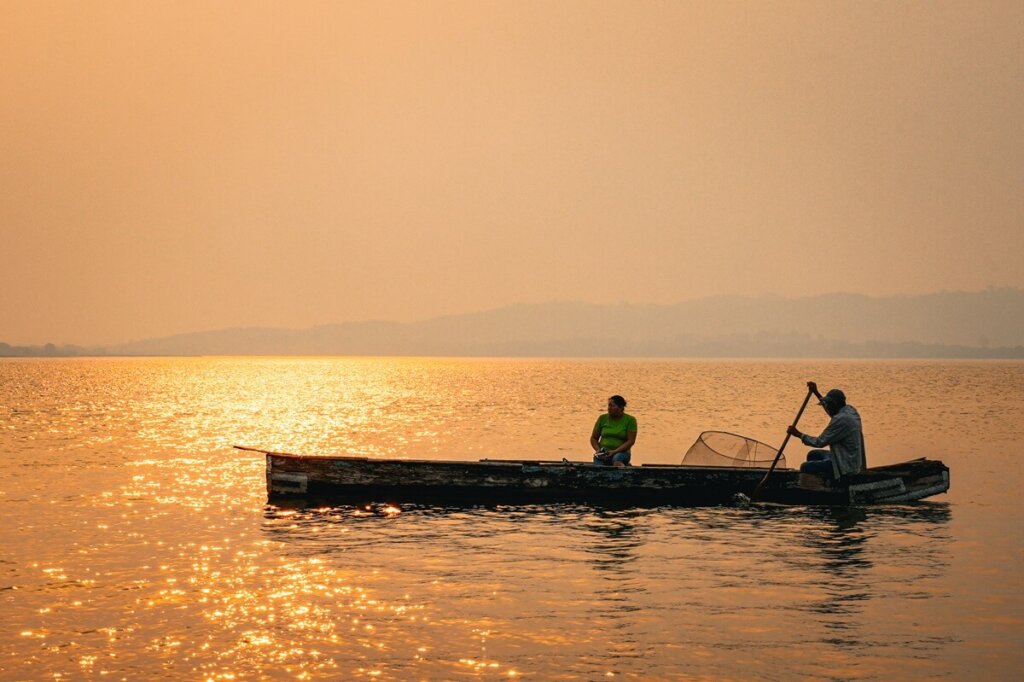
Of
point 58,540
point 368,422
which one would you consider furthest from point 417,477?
point 368,422

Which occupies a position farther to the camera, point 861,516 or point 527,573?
point 861,516

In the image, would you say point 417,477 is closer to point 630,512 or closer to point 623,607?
point 630,512

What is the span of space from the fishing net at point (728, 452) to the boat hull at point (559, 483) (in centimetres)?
81

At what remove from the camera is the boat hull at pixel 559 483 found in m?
22.2

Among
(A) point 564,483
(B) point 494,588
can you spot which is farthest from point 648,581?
(A) point 564,483

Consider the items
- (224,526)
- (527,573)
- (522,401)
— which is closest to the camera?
(527,573)

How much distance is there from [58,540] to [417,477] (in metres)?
7.16

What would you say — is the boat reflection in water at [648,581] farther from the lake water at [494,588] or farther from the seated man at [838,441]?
the seated man at [838,441]

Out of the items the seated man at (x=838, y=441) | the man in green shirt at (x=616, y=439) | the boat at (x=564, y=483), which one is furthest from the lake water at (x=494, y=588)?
the man in green shirt at (x=616, y=439)

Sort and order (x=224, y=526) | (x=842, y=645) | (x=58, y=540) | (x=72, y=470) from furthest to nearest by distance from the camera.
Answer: (x=72, y=470) < (x=224, y=526) < (x=58, y=540) < (x=842, y=645)

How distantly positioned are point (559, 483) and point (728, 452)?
157 inches

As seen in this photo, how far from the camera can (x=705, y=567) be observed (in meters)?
16.0

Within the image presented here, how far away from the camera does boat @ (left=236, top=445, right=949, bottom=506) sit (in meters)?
22.2

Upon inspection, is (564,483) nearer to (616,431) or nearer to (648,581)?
(616,431)
